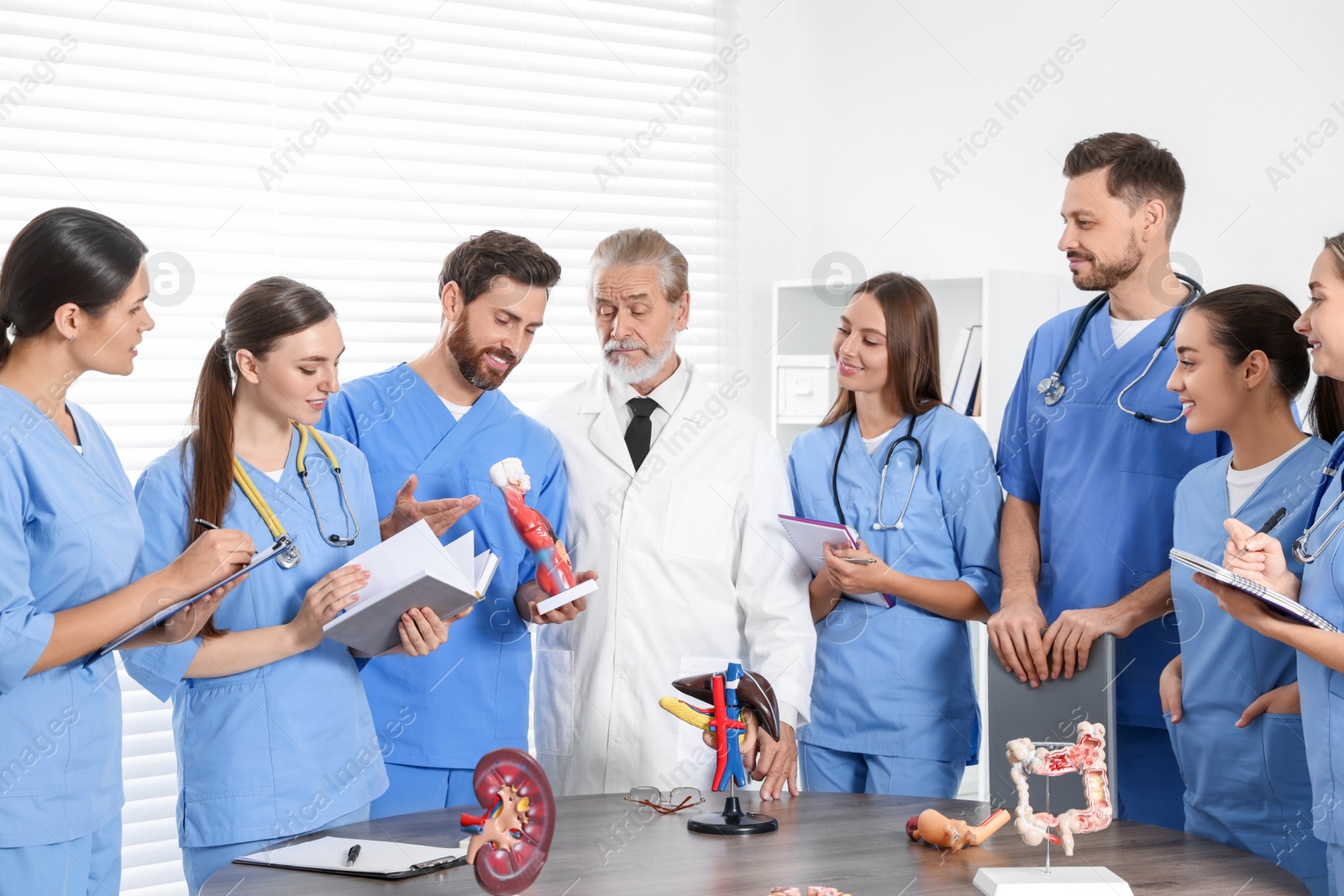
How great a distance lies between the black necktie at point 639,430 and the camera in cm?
259

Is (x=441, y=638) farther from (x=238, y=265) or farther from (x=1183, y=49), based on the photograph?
(x=1183, y=49)

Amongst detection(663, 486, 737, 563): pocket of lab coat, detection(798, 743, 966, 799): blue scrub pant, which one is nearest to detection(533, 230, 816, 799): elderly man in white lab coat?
detection(663, 486, 737, 563): pocket of lab coat

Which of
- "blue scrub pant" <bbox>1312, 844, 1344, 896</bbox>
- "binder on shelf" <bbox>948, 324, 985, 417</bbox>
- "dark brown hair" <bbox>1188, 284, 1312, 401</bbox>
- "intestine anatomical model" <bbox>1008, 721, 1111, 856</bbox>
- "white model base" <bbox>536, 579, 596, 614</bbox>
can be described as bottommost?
"blue scrub pant" <bbox>1312, 844, 1344, 896</bbox>

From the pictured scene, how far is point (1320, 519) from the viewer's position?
1.85 metres

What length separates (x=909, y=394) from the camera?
2.70m

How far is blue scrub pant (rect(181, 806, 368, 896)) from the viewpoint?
6.26 ft

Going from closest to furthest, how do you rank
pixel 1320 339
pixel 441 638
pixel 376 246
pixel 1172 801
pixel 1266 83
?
pixel 1320 339 < pixel 441 638 < pixel 1172 801 < pixel 1266 83 < pixel 376 246

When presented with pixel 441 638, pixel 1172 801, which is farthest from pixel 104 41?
pixel 1172 801

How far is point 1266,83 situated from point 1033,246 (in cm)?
88

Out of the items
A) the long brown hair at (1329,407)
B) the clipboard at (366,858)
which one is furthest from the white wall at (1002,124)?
the clipboard at (366,858)

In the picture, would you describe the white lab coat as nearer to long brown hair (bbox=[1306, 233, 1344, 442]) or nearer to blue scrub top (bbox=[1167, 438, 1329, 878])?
blue scrub top (bbox=[1167, 438, 1329, 878])

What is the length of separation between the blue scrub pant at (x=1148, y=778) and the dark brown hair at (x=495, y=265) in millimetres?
1627

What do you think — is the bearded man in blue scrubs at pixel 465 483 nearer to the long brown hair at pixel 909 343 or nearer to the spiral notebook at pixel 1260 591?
the long brown hair at pixel 909 343

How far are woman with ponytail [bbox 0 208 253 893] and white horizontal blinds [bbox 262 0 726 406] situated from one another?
1985 millimetres
